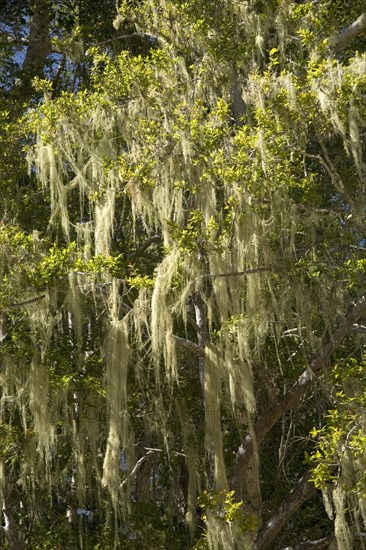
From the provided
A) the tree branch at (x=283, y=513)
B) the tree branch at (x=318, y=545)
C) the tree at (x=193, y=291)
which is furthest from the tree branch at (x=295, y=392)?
the tree branch at (x=318, y=545)

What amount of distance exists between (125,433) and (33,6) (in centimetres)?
399

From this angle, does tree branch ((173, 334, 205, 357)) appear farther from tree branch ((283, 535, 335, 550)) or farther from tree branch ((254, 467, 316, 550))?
tree branch ((283, 535, 335, 550))

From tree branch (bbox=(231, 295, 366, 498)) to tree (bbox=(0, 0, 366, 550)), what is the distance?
0.05 ft

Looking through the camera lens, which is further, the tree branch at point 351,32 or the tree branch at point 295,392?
the tree branch at point 351,32

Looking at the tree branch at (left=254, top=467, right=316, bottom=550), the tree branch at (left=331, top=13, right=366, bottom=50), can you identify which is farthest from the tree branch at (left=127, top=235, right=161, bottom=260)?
the tree branch at (left=254, top=467, right=316, bottom=550)

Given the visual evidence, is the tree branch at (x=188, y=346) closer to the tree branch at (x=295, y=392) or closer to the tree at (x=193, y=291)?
the tree at (x=193, y=291)

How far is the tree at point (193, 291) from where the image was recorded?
249 inches

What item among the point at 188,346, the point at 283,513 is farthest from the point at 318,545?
the point at 188,346

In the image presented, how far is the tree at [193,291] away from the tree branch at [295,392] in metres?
0.01

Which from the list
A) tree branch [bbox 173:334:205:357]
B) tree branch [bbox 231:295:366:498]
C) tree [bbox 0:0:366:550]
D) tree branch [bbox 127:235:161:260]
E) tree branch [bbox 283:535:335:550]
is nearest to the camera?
tree [bbox 0:0:366:550]

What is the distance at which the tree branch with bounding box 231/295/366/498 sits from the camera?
6762 millimetres

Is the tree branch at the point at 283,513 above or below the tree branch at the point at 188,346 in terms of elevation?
below

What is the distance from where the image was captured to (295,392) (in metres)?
6.93

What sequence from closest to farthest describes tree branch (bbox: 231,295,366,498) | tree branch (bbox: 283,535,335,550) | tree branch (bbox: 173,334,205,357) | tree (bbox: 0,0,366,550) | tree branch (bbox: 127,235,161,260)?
tree (bbox: 0,0,366,550) < tree branch (bbox: 173,334,205,357) < tree branch (bbox: 231,295,366,498) < tree branch (bbox: 283,535,335,550) < tree branch (bbox: 127,235,161,260)
